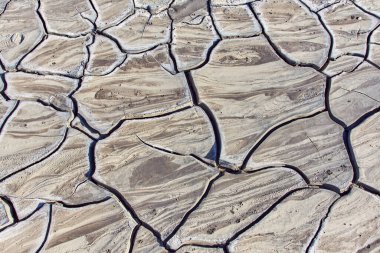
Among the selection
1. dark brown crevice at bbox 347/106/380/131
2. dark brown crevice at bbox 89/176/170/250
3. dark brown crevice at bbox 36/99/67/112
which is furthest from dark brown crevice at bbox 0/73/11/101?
dark brown crevice at bbox 347/106/380/131

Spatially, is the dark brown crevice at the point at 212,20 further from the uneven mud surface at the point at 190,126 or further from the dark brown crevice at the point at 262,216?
the dark brown crevice at the point at 262,216

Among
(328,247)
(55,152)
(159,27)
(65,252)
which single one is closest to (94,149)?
(55,152)

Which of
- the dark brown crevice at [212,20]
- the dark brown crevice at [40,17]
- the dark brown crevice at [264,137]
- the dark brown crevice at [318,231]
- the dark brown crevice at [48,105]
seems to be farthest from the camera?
Result: the dark brown crevice at [40,17]

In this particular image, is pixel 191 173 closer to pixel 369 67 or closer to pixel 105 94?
pixel 105 94

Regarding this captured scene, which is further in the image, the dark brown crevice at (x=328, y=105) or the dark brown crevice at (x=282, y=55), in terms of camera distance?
the dark brown crevice at (x=282, y=55)

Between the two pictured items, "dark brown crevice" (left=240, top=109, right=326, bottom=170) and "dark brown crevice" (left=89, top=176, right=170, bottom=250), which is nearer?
"dark brown crevice" (left=89, top=176, right=170, bottom=250)

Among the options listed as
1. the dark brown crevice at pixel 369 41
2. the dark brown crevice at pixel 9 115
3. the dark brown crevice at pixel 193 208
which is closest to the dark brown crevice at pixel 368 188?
the dark brown crevice at pixel 193 208

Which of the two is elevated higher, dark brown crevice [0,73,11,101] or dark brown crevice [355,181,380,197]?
dark brown crevice [0,73,11,101]

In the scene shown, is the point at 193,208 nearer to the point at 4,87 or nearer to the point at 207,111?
the point at 207,111

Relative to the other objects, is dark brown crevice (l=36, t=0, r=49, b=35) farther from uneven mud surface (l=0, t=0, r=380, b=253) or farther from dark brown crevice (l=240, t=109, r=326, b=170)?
dark brown crevice (l=240, t=109, r=326, b=170)
